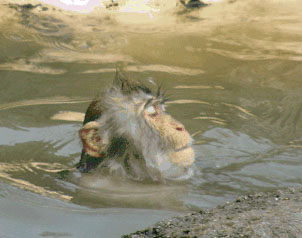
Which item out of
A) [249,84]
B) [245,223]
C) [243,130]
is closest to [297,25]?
[249,84]

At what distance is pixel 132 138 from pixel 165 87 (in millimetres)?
2201

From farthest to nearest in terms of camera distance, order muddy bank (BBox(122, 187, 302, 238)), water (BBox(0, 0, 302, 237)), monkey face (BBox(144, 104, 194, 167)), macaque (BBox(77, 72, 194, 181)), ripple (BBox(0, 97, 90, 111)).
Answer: ripple (BBox(0, 97, 90, 111)) < monkey face (BBox(144, 104, 194, 167)) < macaque (BBox(77, 72, 194, 181)) < water (BBox(0, 0, 302, 237)) < muddy bank (BBox(122, 187, 302, 238))

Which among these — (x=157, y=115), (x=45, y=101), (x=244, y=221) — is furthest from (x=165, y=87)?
(x=244, y=221)

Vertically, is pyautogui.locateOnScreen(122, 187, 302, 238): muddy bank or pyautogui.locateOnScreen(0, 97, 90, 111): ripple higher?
pyautogui.locateOnScreen(122, 187, 302, 238): muddy bank

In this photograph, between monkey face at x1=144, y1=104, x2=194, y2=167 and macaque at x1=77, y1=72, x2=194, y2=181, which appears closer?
macaque at x1=77, y1=72, x2=194, y2=181

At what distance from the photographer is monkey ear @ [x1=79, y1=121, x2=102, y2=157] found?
13.3 ft

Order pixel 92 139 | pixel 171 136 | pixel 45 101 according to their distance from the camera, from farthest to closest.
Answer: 1. pixel 45 101
2. pixel 171 136
3. pixel 92 139

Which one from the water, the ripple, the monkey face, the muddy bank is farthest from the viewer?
the ripple

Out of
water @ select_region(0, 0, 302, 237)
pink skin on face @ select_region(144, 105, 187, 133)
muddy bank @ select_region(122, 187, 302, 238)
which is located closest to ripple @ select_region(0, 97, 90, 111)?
water @ select_region(0, 0, 302, 237)

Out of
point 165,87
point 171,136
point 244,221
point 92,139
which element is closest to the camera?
point 244,221

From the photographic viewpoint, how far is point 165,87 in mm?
6344

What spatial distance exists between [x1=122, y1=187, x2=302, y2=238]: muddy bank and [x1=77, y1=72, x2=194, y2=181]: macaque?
0.87m

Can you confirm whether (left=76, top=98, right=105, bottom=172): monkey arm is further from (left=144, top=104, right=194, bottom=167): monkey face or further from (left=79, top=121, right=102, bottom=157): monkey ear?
(left=144, top=104, right=194, bottom=167): monkey face

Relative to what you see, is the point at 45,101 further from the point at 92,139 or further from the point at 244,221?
the point at 244,221
